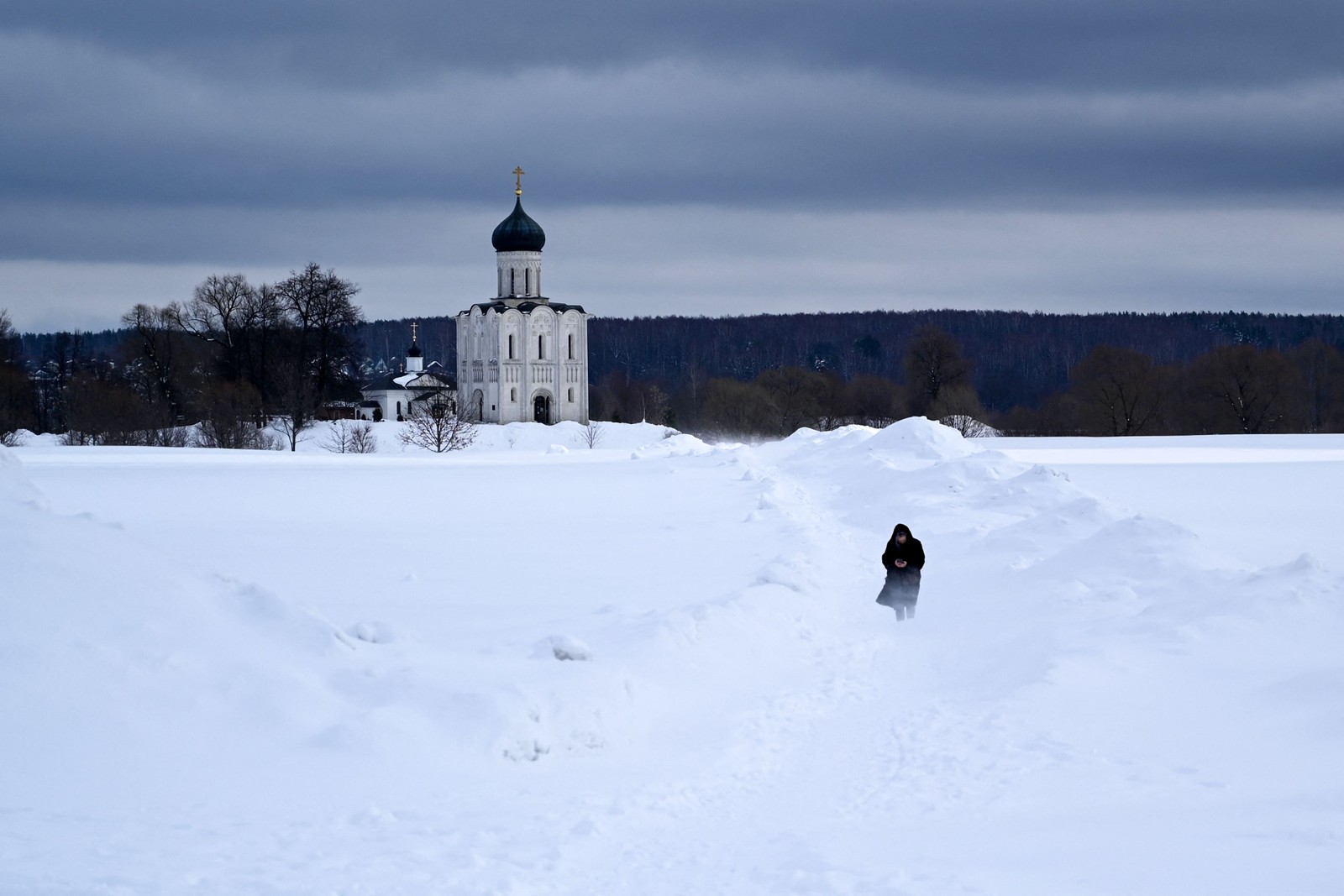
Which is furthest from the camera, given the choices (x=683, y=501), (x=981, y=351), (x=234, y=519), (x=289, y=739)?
(x=981, y=351)

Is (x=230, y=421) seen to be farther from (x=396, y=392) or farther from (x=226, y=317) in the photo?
(x=396, y=392)

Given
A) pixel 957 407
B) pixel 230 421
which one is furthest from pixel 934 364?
pixel 230 421

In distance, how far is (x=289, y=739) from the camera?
7.36 meters

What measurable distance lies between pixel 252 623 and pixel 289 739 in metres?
1.49

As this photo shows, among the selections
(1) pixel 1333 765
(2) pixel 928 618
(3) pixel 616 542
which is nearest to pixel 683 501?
(3) pixel 616 542

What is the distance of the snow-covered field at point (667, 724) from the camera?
575 cm

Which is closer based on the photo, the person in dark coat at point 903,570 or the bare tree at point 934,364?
the person in dark coat at point 903,570

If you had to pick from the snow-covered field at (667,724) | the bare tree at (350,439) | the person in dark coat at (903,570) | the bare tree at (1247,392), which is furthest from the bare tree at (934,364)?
the person in dark coat at (903,570)

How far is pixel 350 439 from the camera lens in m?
62.4

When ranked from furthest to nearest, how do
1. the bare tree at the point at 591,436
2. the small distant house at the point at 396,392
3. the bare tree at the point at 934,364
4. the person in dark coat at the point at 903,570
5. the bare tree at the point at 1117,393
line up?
the small distant house at the point at 396,392 < the bare tree at the point at 934,364 < the bare tree at the point at 1117,393 < the bare tree at the point at 591,436 < the person in dark coat at the point at 903,570

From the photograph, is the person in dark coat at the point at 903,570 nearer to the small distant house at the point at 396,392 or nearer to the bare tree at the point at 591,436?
the bare tree at the point at 591,436

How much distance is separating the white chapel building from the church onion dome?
0.05 m

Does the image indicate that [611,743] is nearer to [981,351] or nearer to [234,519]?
[234,519]

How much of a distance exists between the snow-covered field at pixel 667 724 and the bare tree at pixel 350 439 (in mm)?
45516
